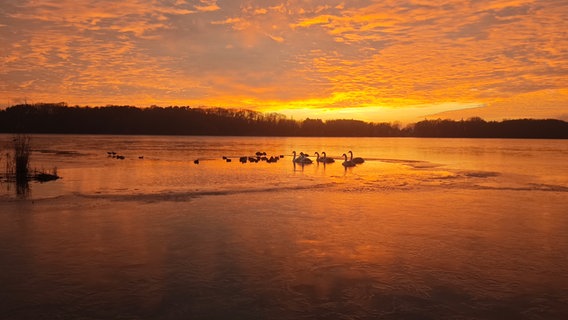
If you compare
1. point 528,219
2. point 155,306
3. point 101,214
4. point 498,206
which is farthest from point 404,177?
point 155,306

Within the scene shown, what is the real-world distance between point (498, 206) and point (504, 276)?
6872 mm

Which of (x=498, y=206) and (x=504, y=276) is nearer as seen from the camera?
(x=504, y=276)

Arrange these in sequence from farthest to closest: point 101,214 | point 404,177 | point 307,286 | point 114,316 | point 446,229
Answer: point 404,177
point 101,214
point 446,229
point 307,286
point 114,316

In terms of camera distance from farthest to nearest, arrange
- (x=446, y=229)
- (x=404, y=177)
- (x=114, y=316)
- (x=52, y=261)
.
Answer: (x=404, y=177), (x=446, y=229), (x=52, y=261), (x=114, y=316)

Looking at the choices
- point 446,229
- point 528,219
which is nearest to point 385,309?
point 446,229

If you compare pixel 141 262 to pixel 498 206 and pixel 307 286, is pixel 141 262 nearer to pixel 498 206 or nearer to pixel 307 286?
pixel 307 286

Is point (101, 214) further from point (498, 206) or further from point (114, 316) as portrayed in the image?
point (498, 206)

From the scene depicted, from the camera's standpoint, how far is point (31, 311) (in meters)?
5.22

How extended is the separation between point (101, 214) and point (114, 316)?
634cm

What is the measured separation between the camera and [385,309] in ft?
17.8

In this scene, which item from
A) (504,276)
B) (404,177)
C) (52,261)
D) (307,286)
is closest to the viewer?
(307,286)

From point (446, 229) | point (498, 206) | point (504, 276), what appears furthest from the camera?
point (498, 206)

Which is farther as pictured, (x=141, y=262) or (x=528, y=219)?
(x=528, y=219)

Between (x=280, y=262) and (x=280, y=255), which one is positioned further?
(x=280, y=255)
